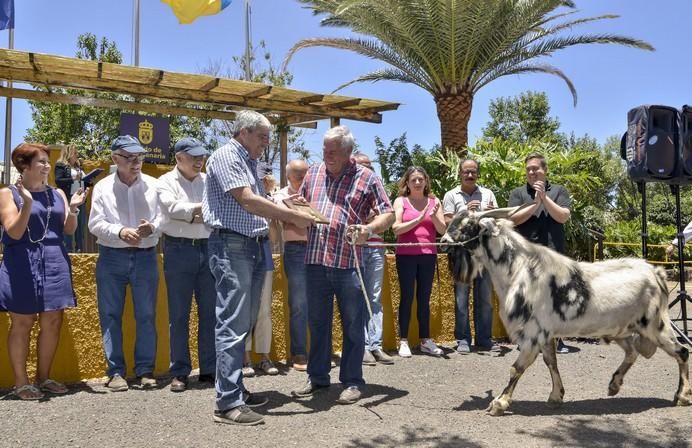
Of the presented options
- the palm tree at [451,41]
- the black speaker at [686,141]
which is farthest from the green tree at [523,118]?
the black speaker at [686,141]

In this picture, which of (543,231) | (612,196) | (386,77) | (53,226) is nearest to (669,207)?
(612,196)

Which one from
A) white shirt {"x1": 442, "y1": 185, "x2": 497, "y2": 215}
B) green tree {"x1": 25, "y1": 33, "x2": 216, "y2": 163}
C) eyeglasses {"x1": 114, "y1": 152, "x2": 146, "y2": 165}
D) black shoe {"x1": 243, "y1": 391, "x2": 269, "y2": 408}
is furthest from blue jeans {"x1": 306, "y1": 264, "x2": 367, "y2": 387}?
green tree {"x1": 25, "y1": 33, "x2": 216, "y2": 163}

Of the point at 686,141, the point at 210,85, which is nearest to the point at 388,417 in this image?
the point at 686,141

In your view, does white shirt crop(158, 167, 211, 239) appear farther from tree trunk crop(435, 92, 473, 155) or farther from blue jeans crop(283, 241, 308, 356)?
tree trunk crop(435, 92, 473, 155)

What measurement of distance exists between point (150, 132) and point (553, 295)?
10.3 metres

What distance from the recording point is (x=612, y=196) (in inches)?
1522

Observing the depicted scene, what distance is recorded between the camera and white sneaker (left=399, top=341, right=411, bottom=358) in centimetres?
677

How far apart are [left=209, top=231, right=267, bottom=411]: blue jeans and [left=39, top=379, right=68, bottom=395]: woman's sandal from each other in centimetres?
160

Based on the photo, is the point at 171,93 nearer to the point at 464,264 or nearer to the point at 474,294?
the point at 474,294

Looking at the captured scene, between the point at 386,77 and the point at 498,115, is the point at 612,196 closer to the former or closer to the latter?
the point at 498,115

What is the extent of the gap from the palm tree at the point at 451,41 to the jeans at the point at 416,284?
8580 millimetres

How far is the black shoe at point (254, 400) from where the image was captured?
4.82m

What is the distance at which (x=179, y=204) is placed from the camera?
5141 mm

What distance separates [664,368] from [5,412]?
5.83 meters
